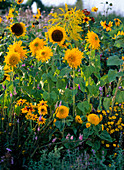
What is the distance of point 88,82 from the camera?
229 cm

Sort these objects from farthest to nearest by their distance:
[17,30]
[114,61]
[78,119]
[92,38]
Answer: [17,30]
[78,119]
[92,38]
[114,61]

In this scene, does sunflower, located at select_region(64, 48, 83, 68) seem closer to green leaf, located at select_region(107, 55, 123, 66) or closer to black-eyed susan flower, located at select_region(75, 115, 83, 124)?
green leaf, located at select_region(107, 55, 123, 66)

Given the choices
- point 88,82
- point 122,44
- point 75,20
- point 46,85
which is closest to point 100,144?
point 88,82

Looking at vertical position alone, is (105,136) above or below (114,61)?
below

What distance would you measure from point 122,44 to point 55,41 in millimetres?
643

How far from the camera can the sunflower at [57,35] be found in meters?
2.17

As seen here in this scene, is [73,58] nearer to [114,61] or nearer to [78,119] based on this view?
[114,61]

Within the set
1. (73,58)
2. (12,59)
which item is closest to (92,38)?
(73,58)

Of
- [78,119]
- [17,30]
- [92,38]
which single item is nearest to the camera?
[92,38]

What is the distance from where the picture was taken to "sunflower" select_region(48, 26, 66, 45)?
85.4 inches

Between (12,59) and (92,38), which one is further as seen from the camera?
(92,38)

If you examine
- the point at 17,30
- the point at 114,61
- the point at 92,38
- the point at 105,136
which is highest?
the point at 17,30

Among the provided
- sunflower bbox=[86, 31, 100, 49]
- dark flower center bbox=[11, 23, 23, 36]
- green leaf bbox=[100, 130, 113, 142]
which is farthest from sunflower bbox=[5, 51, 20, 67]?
green leaf bbox=[100, 130, 113, 142]

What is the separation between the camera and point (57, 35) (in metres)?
2.17
